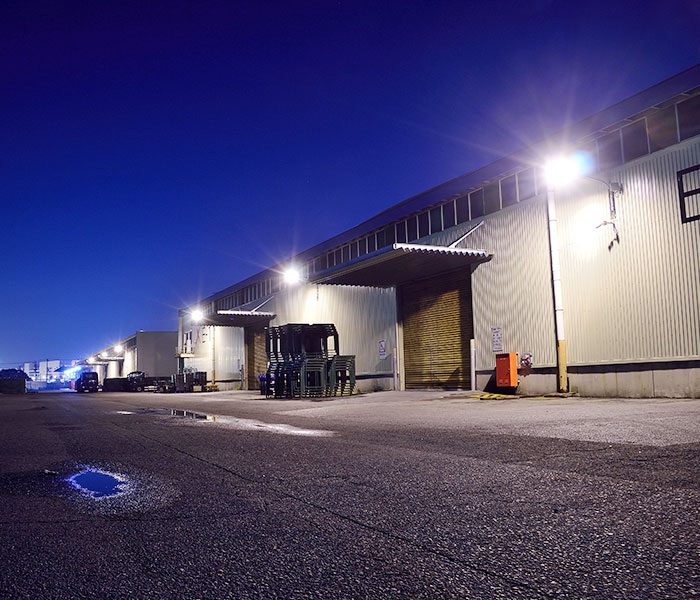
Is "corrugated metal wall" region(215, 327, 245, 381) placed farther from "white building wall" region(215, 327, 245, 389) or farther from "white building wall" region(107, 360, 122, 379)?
"white building wall" region(107, 360, 122, 379)

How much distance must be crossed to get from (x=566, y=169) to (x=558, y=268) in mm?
3166

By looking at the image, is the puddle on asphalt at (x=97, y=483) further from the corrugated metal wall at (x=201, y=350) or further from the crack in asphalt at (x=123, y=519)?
the corrugated metal wall at (x=201, y=350)

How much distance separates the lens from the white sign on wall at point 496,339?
2164cm

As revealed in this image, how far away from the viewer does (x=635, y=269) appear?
17.2 metres

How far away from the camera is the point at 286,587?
2.54 metres

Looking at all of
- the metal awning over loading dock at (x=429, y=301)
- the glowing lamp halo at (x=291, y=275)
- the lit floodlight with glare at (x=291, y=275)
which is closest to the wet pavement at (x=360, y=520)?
the metal awning over loading dock at (x=429, y=301)

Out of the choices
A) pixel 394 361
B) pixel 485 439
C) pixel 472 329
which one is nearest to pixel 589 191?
pixel 472 329

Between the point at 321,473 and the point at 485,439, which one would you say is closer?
the point at 321,473

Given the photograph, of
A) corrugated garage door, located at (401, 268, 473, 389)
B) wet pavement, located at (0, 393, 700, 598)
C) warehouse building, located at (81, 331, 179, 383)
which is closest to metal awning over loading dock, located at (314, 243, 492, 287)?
corrugated garage door, located at (401, 268, 473, 389)

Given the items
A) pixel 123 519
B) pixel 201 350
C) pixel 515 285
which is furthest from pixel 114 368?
pixel 123 519

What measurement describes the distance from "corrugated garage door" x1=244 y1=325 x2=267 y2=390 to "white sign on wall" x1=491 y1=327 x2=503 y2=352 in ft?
76.9

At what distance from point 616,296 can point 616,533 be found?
621 inches

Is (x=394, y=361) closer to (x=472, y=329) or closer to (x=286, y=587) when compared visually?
(x=472, y=329)

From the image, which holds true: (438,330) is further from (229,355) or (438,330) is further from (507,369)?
(229,355)
